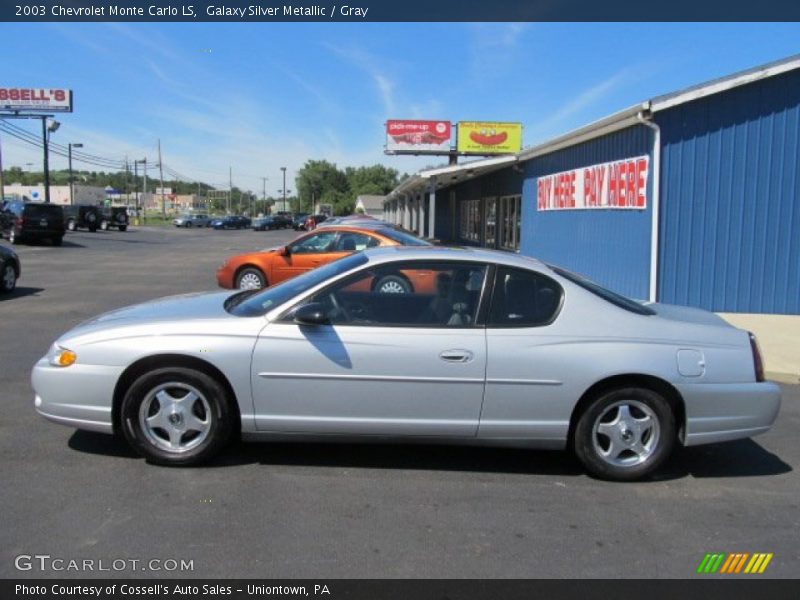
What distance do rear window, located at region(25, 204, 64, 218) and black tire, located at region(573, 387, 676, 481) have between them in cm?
3097

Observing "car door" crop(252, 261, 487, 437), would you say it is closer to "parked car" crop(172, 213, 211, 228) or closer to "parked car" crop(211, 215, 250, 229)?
"parked car" crop(211, 215, 250, 229)

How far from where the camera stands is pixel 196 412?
446 centimetres

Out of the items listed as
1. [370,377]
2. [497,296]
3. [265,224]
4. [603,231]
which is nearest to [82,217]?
[265,224]

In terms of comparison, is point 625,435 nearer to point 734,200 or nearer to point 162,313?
point 162,313

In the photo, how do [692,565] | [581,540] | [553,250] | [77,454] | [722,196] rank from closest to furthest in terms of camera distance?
[692,565] → [581,540] → [77,454] → [722,196] → [553,250]

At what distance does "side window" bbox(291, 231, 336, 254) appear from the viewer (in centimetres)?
1246

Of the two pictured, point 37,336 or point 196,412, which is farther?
point 37,336

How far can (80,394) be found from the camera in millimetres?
4398

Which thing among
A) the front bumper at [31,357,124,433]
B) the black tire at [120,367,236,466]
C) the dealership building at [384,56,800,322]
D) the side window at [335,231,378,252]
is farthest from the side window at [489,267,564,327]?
the side window at [335,231,378,252]

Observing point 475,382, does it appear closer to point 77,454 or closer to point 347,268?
point 347,268

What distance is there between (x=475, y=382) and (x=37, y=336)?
660 cm

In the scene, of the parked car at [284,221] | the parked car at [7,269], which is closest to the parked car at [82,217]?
the parked car at [284,221]
